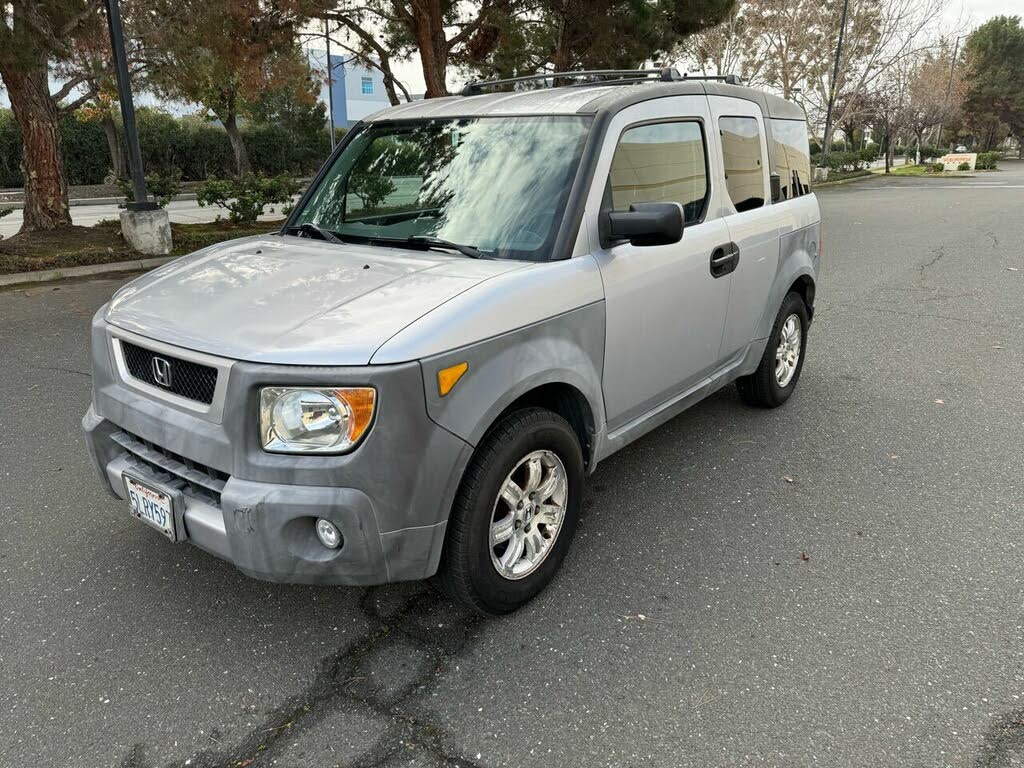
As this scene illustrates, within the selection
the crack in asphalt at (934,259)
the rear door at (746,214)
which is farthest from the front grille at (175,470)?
the crack in asphalt at (934,259)

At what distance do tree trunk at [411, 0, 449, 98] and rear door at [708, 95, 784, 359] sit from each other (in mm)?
11506

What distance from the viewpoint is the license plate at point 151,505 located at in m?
2.54

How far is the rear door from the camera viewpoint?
392 centimetres

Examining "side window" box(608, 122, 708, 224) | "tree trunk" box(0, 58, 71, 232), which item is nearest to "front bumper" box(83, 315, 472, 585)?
"side window" box(608, 122, 708, 224)

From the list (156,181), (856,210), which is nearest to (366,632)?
(156,181)

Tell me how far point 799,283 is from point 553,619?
306 cm

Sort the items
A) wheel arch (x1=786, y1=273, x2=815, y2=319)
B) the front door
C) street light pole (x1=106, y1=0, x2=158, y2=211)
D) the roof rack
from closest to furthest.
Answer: the front door
the roof rack
wheel arch (x1=786, y1=273, x2=815, y2=319)
street light pole (x1=106, y1=0, x2=158, y2=211)

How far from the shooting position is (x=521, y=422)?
267 centimetres

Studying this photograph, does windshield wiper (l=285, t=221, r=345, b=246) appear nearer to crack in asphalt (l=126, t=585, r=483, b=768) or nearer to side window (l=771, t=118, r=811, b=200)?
crack in asphalt (l=126, t=585, r=483, b=768)

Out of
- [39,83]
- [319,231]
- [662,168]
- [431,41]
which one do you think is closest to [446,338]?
[319,231]

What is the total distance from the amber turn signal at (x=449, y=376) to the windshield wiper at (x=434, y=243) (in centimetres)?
71

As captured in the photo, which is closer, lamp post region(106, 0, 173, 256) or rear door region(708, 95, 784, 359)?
rear door region(708, 95, 784, 359)

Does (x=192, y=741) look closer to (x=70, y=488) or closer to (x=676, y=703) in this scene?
(x=676, y=703)

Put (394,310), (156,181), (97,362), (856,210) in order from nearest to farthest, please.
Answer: (394,310) < (97,362) < (156,181) < (856,210)
